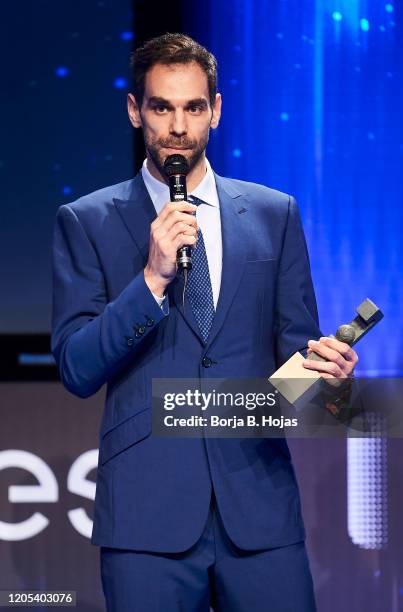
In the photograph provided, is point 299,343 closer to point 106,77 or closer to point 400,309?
point 400,309

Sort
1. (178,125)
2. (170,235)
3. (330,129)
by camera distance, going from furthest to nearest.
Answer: (330,129) → (178,125) → (170,235)

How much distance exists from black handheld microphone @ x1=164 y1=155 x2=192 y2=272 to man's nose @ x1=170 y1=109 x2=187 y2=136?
0.05m

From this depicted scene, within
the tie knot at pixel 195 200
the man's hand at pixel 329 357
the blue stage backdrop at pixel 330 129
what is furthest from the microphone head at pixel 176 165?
the blue stage backdrop at pixel 330 129

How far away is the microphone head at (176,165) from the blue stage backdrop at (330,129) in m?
1.30

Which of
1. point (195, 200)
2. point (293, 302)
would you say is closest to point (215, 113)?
point (195, 200)

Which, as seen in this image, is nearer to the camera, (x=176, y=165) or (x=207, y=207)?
(x=176, y=165)

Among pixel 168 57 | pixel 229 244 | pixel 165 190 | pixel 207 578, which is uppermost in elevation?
pixel 168 57

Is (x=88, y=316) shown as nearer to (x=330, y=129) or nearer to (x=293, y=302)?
(x=293, y=302)

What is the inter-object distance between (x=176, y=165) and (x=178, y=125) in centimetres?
10

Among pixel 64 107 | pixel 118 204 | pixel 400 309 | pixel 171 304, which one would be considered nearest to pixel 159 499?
pixel 171 304

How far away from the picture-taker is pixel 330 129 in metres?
3.20

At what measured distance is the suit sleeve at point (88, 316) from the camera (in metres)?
1.84

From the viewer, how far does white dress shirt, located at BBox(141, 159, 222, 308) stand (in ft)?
6.66

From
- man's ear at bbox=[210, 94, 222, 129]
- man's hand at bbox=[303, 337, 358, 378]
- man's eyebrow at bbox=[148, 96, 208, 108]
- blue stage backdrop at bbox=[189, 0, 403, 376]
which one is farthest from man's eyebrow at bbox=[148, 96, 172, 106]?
blue stage backdrop at bbox=[189, 0, 403, 376]
